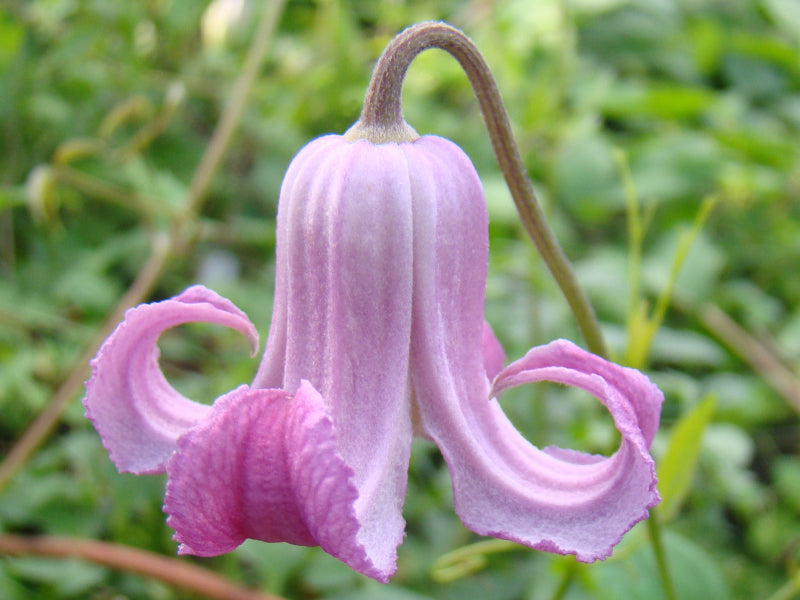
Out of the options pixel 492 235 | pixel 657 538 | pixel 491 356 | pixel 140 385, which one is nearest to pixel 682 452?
pixel 657 538

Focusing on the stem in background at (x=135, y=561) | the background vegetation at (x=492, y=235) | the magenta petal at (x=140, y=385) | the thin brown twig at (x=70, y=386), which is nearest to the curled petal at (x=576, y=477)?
the magenta petal at (x=140, y=385)

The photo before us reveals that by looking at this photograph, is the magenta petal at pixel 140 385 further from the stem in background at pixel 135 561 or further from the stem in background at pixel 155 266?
the stem in background at pixel 155 266

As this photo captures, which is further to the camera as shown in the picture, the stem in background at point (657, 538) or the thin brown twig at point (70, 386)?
the thin brown twig at point (70, 386)

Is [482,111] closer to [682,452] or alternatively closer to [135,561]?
[682,452]

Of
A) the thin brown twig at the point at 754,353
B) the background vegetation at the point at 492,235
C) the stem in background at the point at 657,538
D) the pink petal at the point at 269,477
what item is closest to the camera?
the pink petal at the point at 269,477

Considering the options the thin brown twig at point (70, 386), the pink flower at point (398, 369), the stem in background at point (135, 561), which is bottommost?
the stem in background at point (135, 561)

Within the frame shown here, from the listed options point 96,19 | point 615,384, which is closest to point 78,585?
point 615,384
